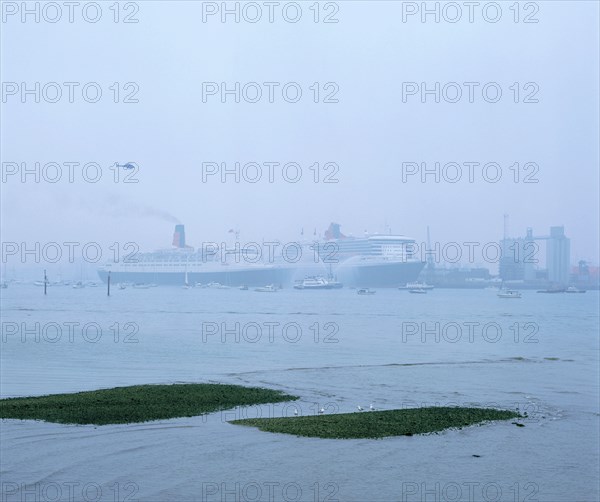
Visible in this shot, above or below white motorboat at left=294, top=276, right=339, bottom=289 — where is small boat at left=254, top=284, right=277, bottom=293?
below

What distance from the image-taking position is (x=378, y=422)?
1195 cm

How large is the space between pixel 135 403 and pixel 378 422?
4399mm

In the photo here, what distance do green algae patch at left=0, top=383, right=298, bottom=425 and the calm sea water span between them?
52 centimetres

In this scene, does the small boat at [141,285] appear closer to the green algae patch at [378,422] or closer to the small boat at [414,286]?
the small boat at [414,286]

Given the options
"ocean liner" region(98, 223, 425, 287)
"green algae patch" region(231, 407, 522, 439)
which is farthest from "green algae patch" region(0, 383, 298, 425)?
"ocean liner" region(98, 223, 425, 287)

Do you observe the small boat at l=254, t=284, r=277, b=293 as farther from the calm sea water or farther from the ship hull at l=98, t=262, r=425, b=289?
the calm sea water

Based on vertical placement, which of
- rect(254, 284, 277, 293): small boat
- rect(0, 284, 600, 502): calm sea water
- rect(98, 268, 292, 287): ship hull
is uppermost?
rect(98, 268, 292, 287): ship hull

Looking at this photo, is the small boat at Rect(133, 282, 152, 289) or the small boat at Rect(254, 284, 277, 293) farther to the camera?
the small boat at Rect(133, 282, 152, 289)

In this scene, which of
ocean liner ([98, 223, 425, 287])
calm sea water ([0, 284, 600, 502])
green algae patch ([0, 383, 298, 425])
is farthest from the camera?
ocean liner ([98, 223, 425, 287])

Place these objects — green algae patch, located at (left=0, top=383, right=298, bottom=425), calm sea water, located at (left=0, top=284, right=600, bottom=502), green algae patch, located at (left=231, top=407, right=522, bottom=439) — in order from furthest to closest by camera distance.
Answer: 1. green algae patch, located at (left=0, top=383, right=298, bottom=425)
2. green algae patch, located at (left=231, top=407, right=522, bottom=439)
3. calm sea water, located at (left=0, top=284, right=600, bottom=502)

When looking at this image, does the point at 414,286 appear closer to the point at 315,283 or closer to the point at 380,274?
the point at 380,274

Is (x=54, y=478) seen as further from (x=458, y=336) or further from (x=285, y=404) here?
(x=458, y=336)

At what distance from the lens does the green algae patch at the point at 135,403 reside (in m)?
12.2

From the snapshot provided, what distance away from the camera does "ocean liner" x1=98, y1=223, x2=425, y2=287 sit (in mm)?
100500
